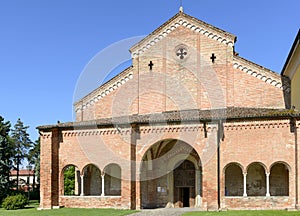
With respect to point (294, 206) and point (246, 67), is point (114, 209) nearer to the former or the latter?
point (294, 206)

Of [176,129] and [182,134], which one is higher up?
[176,129]

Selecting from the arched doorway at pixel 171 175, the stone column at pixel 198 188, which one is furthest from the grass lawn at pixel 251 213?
the arched doorway at pixel 171 175

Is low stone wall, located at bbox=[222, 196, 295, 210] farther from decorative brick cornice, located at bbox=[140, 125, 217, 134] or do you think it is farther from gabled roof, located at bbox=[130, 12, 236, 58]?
gabled roof, located at bbox=[130, 12, 236, 58]

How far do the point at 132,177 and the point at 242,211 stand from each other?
5.85m

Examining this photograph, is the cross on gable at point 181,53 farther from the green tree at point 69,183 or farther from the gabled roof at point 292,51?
the green tree at point 69,183

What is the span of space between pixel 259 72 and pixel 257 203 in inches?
307

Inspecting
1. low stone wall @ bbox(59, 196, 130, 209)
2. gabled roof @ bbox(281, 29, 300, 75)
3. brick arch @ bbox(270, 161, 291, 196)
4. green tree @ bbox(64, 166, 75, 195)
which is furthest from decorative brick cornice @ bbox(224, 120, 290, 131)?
green tree @ bbox(64, 166, 75, 195)

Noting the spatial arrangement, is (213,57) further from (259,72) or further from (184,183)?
(184,183)

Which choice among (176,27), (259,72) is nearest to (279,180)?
(259,72)

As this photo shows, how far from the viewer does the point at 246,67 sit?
22.6 metres

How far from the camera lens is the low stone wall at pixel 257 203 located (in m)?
18.0

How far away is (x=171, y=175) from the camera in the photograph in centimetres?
2272

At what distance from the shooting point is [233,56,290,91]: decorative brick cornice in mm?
21969

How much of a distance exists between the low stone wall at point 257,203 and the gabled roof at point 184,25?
940cm
